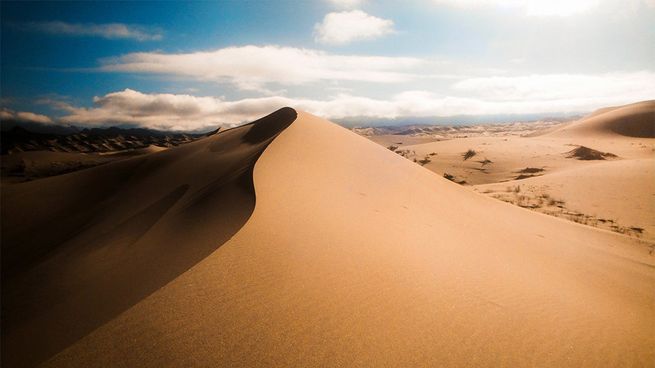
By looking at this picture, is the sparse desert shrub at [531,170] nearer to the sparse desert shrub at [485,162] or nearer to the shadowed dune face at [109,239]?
the sparse desert shrub at [485,162]

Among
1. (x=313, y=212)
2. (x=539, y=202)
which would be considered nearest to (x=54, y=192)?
(x=313, y=212)

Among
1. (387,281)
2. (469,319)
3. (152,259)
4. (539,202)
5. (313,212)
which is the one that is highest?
(313,212)

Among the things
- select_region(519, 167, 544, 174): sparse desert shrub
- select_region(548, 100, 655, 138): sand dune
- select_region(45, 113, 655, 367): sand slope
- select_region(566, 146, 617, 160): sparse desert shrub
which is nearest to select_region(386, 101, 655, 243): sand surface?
select_region(519, 167, 544, 174): sparse desert shrub

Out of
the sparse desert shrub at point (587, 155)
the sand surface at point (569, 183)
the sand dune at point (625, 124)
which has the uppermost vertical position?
the sand dune at point (625, 124)

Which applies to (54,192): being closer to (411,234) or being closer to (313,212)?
(313,212)

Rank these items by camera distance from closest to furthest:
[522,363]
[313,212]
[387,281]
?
[522,363]
[387,281]
[313,212]

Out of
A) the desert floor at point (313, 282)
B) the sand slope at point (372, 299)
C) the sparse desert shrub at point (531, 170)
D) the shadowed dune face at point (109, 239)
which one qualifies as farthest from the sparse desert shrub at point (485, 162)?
the shadowed dune face at point (109, 239)

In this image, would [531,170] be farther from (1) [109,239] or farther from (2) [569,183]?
(1) [109,239]
